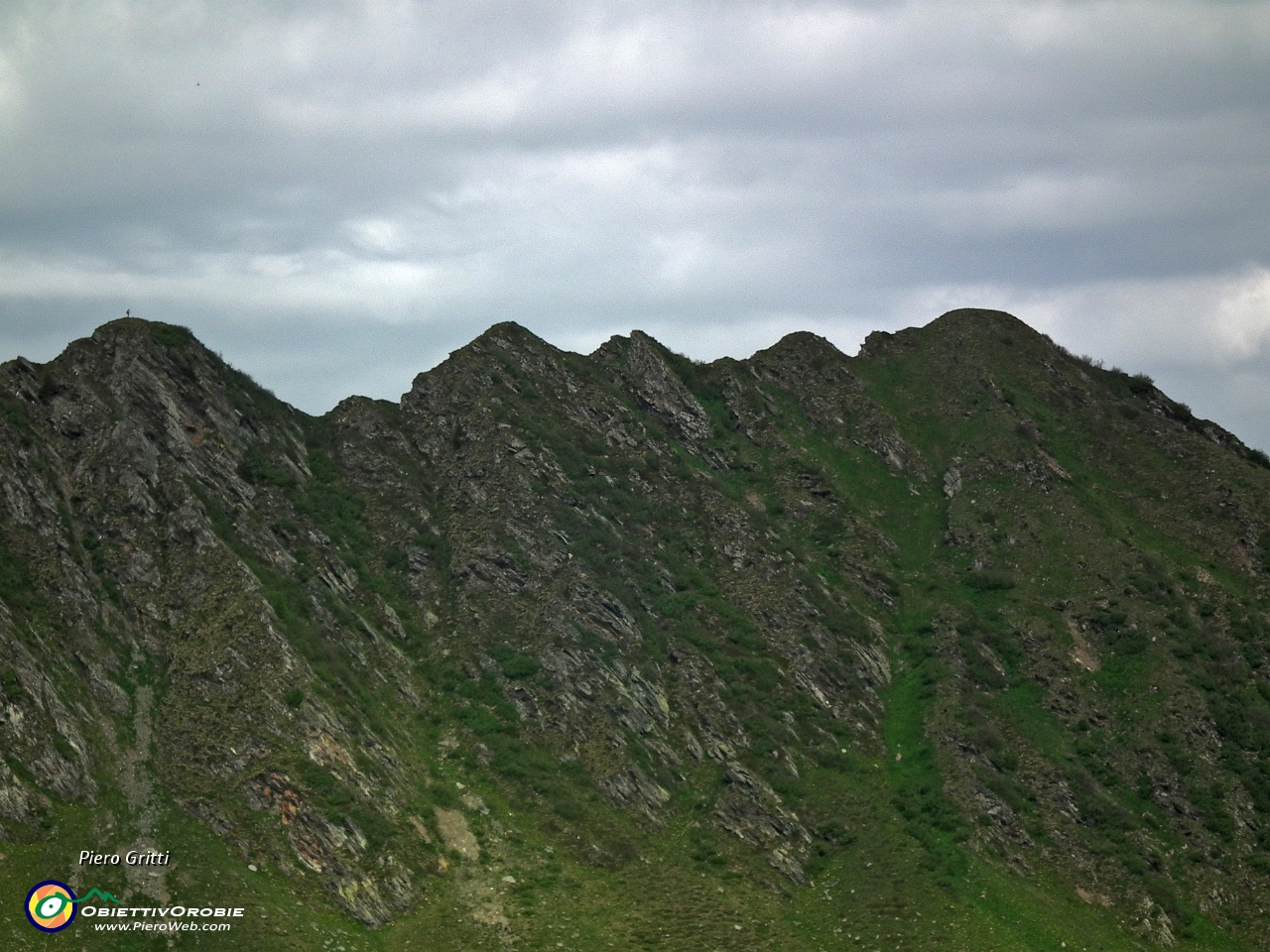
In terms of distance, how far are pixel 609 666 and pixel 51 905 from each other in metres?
35.9

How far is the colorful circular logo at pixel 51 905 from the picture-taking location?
41.4m

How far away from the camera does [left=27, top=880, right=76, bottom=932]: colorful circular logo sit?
41406 mm

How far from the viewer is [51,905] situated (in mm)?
42156

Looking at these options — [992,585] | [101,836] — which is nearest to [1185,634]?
[992,585]

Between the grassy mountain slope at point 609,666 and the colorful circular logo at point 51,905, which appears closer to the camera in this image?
the colorful circular logo at point 51,905

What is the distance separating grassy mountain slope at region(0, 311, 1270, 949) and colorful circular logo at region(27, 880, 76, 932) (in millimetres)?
721

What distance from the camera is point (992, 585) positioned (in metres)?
84.0

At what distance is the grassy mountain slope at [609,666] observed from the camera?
5378cm

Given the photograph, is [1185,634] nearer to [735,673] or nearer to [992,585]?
[992,585]

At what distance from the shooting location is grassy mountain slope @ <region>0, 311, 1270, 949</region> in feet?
176

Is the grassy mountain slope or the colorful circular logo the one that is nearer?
the colorful circular logo

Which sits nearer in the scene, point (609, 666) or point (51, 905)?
point (51, 905)

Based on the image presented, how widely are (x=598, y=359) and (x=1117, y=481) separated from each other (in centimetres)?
4776

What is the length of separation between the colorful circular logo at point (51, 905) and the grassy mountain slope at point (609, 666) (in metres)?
0.72
